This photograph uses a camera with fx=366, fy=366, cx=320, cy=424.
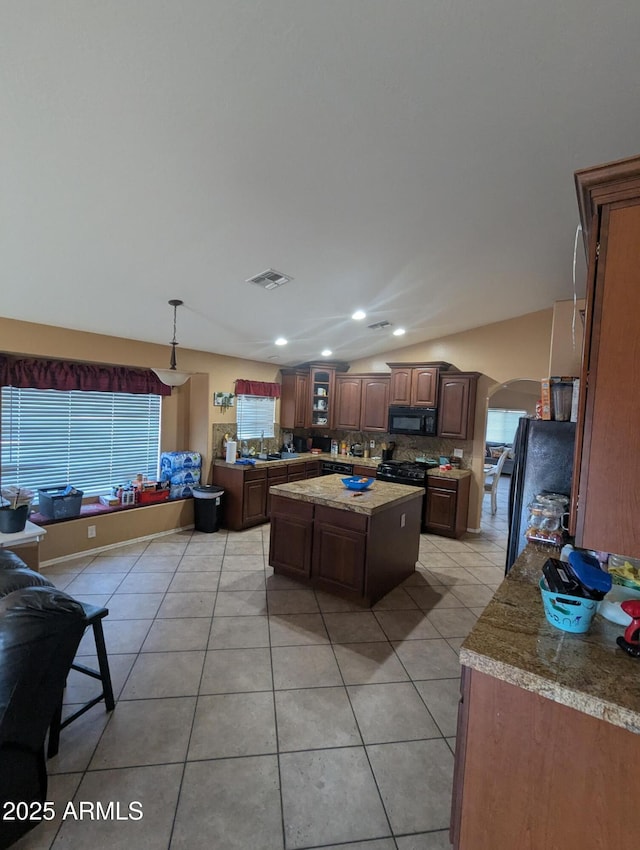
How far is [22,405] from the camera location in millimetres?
3703

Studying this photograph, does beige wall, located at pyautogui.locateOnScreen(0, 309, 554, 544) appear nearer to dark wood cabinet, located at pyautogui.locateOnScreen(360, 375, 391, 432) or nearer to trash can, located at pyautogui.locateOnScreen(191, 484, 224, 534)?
trash can, located at pyautogui.locateOnScreen(191, 484, 224, 534)

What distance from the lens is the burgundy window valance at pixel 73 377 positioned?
3.56 m

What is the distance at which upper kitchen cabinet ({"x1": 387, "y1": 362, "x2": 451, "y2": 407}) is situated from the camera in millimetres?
5145

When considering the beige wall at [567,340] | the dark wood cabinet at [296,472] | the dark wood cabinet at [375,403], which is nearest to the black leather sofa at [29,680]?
the beige wall at [567,340]

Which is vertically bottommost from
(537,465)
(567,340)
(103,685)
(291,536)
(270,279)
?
(103,685)

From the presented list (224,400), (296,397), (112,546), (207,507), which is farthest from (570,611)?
(296,397)

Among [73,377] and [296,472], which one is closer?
[73,377]

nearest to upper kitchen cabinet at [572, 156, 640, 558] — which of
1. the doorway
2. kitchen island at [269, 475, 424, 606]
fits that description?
kitchen island at [269, 475, 424, 606]

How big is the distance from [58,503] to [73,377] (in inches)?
52.6

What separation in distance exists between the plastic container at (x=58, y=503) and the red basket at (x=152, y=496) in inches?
28.2

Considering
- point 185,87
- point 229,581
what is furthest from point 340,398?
point 185,87

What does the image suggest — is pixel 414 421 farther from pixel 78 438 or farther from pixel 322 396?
pixel 78 438

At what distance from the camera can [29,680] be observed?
1307mm

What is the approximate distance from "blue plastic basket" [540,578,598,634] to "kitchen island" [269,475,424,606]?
1.69 m
